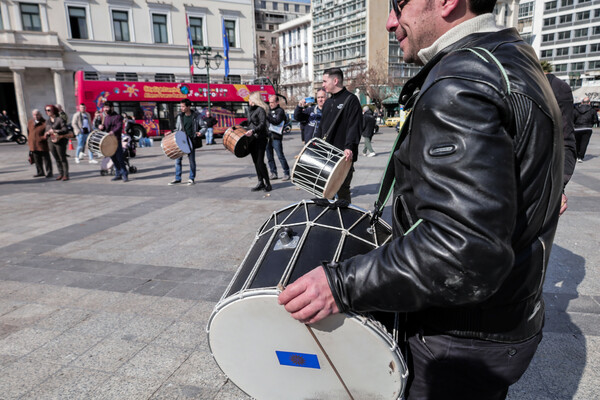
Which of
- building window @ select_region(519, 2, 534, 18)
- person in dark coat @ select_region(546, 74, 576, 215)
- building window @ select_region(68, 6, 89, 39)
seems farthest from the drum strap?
building window @ select_region(519, 2, 534, 18)

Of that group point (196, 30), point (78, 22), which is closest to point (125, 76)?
point (78, 22)

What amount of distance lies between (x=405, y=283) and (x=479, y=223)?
0.22 meters

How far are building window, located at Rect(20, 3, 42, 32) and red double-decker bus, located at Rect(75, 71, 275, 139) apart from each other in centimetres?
1239

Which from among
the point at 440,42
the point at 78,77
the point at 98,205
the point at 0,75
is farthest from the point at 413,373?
the point at 0,75

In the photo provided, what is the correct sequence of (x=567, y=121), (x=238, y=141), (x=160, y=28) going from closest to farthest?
(x=567, y=121)
(x=238, y=141)
(x=160, y=28)

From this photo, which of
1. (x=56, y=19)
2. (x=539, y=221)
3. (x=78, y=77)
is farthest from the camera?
(x=56, y=19)

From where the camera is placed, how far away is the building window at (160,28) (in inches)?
1319

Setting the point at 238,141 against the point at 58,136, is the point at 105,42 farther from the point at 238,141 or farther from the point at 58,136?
the point at 238,141

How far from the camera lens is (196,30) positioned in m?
34.8

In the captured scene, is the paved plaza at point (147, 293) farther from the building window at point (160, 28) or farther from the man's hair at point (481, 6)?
the building window at point (160, 28)

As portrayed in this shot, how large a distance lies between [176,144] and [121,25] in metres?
29.4

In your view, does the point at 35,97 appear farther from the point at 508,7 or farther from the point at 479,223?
the point at 508,7

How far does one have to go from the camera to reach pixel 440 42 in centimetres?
111

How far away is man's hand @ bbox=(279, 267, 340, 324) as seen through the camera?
3.45 feet
